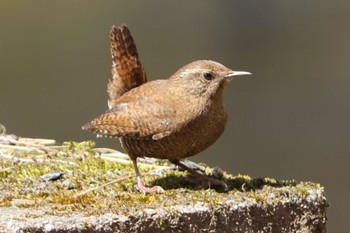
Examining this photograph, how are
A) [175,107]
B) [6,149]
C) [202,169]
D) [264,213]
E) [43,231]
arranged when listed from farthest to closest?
[6,149] < [202,169] < [175,107] < [264,213] < [43,231]

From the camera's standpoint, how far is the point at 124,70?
4.09 m

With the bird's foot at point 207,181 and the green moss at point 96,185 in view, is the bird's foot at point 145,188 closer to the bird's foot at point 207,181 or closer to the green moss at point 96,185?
the green moss at point 96,185

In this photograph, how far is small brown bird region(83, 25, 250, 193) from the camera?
351cm

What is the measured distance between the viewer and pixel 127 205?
3.11 m

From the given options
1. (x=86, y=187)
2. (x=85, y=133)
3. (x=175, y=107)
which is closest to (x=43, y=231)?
(x=86, y=187)

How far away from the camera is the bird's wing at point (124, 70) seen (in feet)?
13.4

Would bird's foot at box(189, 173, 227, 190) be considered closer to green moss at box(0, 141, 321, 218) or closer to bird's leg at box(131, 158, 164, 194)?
green moss at box(0, 141, 321, 218)

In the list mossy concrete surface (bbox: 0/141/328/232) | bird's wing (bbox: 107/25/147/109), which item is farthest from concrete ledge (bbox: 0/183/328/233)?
bird's wing (bbox: 107/25/147/109)

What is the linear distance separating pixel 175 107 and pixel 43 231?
0.90 metres

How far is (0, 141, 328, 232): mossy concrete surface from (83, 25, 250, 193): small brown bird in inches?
4.2

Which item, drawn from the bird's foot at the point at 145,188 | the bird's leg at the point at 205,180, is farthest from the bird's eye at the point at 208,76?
the bird's foot at the point at 145,188

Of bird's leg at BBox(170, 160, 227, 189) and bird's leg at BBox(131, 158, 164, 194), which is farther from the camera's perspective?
bird's leg at BBox(170, 160, 227, 189)

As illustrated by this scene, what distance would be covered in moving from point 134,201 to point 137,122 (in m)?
0.49

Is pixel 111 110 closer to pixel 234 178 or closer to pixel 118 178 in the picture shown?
pixel 118 178
